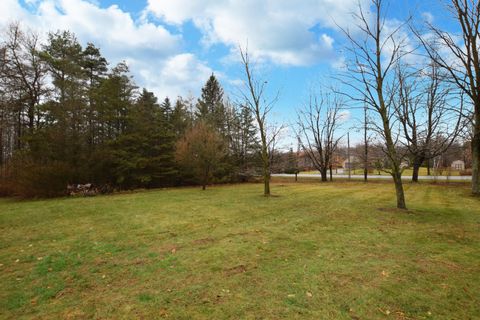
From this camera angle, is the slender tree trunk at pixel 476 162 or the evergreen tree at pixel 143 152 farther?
the evergreen tree at pixel 143 152

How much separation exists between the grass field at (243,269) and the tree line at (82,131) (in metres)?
9.86

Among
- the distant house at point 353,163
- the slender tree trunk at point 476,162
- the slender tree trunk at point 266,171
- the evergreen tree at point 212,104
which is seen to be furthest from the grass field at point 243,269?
the evergreen tree at point 212,104

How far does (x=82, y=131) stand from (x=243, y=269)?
17767 mm

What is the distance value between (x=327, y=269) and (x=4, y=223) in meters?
9.64

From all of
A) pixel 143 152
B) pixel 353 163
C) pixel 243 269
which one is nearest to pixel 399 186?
pixel 243 269

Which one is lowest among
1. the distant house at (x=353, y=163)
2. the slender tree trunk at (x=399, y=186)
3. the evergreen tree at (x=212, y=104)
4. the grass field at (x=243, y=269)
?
the grass field at (x=243, y=269)

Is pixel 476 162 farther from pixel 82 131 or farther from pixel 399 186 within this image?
pixel 82 131

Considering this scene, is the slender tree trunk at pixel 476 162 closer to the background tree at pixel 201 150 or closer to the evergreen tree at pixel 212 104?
the background tree at pixel 201 150

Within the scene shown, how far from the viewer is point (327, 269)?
3.96m

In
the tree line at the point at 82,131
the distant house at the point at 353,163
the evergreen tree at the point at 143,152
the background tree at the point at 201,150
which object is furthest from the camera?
the distant house at the point at 353,163

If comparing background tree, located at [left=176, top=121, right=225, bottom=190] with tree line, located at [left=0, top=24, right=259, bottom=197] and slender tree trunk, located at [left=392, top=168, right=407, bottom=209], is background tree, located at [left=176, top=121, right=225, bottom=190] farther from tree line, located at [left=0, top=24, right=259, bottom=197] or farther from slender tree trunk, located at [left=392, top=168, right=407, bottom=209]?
slender tree trunk, located at [left=392, top=168, right=407, bottom=209]

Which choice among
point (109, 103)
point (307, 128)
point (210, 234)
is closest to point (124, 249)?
point (210, 234)

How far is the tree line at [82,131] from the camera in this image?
15883 mm

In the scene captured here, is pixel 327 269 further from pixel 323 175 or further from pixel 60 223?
pixel 323 175
